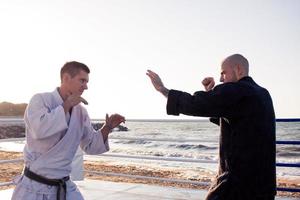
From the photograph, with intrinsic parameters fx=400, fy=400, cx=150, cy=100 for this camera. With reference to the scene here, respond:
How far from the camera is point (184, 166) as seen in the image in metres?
19.1

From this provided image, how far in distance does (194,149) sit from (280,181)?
514 inches

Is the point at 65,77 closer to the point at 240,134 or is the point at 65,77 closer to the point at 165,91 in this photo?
the point at 165,91

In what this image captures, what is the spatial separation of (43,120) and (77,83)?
36cm

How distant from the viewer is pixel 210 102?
6.73 ft

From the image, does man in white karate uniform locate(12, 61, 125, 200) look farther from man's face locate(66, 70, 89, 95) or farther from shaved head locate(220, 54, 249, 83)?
shaved head locate(220, 54, 249, 83)

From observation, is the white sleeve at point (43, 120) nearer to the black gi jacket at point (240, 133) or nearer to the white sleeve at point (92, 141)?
the white sleeve at point (92, 141)

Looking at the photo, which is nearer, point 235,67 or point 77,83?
point 235,67

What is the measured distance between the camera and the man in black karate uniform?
2.06 metres

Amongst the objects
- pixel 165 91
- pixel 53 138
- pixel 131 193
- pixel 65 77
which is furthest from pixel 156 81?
pixel 131 193

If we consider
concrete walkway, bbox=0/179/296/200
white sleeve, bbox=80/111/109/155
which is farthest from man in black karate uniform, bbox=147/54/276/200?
concrete walkway, bbox=0/179/296/200

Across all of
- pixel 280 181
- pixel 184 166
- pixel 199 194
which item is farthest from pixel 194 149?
pixel 199 194

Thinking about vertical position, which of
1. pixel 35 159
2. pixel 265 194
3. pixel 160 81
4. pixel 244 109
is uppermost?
pixel 160 81

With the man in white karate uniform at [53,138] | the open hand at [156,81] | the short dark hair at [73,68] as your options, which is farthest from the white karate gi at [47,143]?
the open hand at [156,81]

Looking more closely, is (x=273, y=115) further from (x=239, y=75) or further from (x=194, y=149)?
(x=194, y=149)
